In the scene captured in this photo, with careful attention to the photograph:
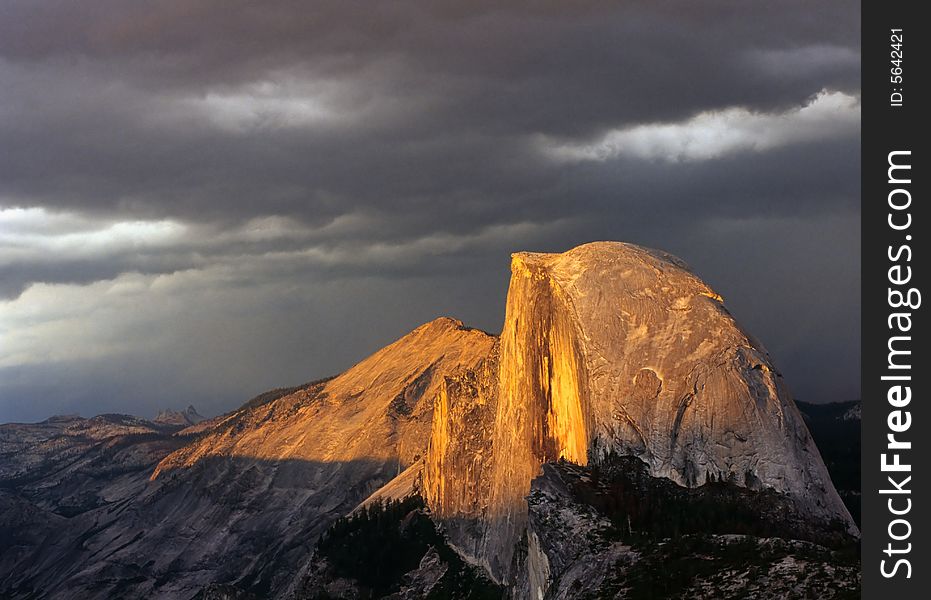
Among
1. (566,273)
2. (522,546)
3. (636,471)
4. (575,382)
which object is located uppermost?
(566,273)

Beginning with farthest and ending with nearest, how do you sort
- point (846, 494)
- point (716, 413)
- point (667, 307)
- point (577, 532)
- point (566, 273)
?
point (846, 494) < point (566, 273) < point (667, 307) < point (716, 413) < point (577, 532)

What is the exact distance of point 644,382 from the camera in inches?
5404

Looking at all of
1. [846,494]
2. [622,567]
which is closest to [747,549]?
[622,567]

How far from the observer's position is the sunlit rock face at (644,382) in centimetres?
12900

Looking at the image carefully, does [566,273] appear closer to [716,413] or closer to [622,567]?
[716,413]

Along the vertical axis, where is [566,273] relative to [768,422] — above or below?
above

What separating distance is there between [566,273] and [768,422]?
119ft

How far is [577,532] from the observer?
12244 centimetres

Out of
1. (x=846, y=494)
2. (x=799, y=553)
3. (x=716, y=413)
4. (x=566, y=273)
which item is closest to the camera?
(x=799, y=553)

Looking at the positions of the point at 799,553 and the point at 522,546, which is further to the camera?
the point at 522,546

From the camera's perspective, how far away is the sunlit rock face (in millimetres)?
129000

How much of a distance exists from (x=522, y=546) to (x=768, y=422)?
155 feet

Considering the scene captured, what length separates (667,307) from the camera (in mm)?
143500

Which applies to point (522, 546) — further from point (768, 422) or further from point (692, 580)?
point (692, 580)
